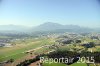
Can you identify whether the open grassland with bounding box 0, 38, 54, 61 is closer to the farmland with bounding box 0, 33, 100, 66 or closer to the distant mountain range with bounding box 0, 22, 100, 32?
the farmland with bounding box 0, 33, 100, 66

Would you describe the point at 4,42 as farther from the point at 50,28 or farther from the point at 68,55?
the point at 68,55

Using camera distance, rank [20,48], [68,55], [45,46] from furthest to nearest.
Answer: [20,48] < [45,46] < [68,55]

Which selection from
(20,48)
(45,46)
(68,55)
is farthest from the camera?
(20,48)

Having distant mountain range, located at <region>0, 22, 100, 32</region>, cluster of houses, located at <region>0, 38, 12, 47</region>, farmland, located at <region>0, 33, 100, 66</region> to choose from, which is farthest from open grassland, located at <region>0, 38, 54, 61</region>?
distant mountain range, located at <region>0, 22, 100, 32</region>

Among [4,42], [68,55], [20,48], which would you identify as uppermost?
[4,42]

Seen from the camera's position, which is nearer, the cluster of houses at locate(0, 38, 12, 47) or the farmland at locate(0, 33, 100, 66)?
the farmland at locate(0, 33, 100, 66)

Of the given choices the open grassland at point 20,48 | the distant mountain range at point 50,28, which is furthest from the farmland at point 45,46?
the distant mountain range at point 50,28

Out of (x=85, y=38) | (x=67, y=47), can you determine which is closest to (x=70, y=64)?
(x=67, y=47)

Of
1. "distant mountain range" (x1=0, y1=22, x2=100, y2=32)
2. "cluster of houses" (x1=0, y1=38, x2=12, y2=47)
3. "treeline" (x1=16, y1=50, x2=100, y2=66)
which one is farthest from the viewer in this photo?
"cluster of houses" (x1=0, y1=38, x2=12, y2=47)

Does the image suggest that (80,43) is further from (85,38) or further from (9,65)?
(9,65)

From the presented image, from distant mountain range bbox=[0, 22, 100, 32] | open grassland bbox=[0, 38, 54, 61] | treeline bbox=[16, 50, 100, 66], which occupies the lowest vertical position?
treeline bbox=[16, 50, 100, 66]

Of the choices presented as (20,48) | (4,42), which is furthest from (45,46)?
(4,42)
